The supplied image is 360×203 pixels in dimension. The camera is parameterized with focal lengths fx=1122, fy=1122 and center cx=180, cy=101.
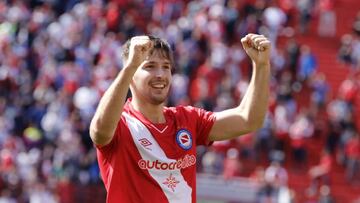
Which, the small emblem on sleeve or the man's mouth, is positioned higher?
the man's mouth

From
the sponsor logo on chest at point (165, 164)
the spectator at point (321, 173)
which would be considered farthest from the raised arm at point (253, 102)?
the spectator at point (321, 173)

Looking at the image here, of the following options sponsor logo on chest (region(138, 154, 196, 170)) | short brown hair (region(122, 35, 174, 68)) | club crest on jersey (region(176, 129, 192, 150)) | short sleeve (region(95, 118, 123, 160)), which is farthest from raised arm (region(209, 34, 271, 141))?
short sleeve (region(95, 118, 123, 160))

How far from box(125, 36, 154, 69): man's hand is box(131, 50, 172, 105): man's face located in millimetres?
302

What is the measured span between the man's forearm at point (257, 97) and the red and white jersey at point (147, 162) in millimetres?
375

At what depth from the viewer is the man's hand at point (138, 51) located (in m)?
5.62

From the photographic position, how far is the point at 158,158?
603 cm

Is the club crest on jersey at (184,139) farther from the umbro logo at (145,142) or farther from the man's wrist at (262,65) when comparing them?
the man's wrist at (262,65)

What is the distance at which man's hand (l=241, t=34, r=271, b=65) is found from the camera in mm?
6168

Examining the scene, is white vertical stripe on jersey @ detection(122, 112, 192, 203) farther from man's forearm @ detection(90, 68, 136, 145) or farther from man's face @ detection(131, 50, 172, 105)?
man's forearm @ detection(90, 68, 136, 145)

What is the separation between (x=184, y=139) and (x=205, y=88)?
53.8 feet

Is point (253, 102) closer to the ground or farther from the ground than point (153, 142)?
farther from the ground

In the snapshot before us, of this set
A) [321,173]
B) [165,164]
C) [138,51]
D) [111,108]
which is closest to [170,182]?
[165,164]

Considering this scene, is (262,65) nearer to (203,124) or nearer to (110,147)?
(203,124)

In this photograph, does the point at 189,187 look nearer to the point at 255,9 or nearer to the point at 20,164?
the point at 20,164
